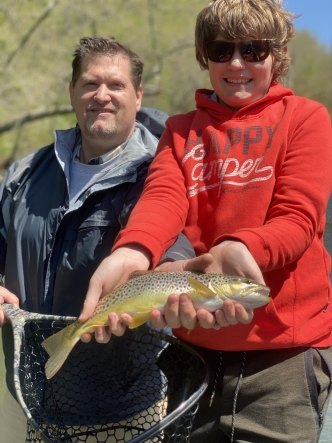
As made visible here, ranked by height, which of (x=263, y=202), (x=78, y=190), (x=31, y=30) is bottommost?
(x=78, y=190)

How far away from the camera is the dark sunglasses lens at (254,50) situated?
2041mm

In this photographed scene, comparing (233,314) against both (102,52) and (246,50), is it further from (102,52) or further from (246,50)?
(102,52)

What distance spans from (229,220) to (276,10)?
587 millimetres

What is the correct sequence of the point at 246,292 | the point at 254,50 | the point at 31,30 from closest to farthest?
the point at 246,292 < the point at 254,50 < the point at 31,30

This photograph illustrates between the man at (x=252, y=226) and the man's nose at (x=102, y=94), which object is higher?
the man's nose at (x=102, y=94)

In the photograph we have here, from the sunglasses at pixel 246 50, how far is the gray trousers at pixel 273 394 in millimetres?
768

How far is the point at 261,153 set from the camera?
1984mm

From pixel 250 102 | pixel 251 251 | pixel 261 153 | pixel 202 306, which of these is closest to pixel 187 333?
pixel 202 306

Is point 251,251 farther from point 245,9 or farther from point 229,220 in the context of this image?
point 245,9

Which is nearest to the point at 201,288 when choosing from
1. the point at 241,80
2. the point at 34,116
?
the point at 241,80

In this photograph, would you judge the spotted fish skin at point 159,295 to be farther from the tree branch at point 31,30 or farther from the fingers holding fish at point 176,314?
the tree branch at point 31,30

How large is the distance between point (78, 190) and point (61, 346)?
2.60 feet

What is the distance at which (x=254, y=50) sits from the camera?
2.05 m

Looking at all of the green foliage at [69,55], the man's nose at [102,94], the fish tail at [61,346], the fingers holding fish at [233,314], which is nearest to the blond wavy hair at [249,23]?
the man's nose at [102,94]
